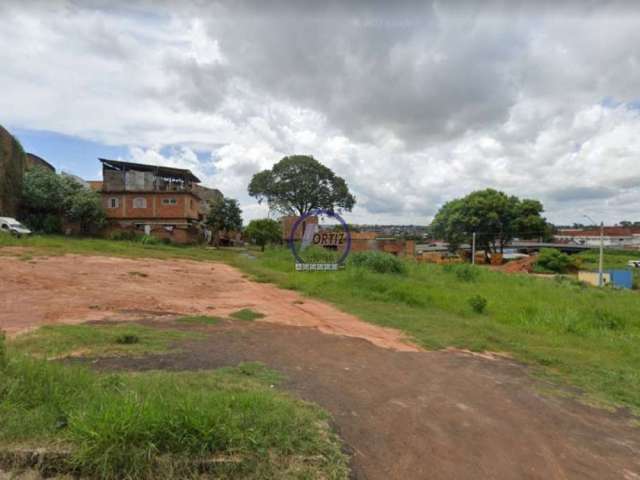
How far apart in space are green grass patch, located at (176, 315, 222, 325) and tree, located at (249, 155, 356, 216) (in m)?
29.2

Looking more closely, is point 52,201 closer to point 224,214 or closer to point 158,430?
point 224,214

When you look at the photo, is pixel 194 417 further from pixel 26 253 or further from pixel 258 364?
pixel 26 253

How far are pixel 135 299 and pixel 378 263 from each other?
9435mm

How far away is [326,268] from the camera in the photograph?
1409 cm

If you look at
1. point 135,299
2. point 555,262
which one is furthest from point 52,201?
point 555,262

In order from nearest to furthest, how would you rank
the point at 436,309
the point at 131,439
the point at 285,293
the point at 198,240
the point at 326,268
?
the point at 131,439
the point at 436,309
the point at 285,293
the point at 326,268
the point at 198,240

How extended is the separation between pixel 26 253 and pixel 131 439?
16.9 meters

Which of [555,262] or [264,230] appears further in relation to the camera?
[264,230]

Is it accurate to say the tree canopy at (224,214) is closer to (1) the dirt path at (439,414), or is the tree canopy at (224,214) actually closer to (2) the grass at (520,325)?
(2) the grass at (520,325)

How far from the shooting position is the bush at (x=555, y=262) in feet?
106

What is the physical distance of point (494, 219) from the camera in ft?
116

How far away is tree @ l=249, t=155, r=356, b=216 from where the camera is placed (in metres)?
35.5

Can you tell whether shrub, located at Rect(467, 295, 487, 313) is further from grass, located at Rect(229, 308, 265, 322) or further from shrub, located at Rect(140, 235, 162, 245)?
shrub, located at Rect(140, 235, 162, 245)

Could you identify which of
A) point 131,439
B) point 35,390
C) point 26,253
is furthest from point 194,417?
point 26,253
